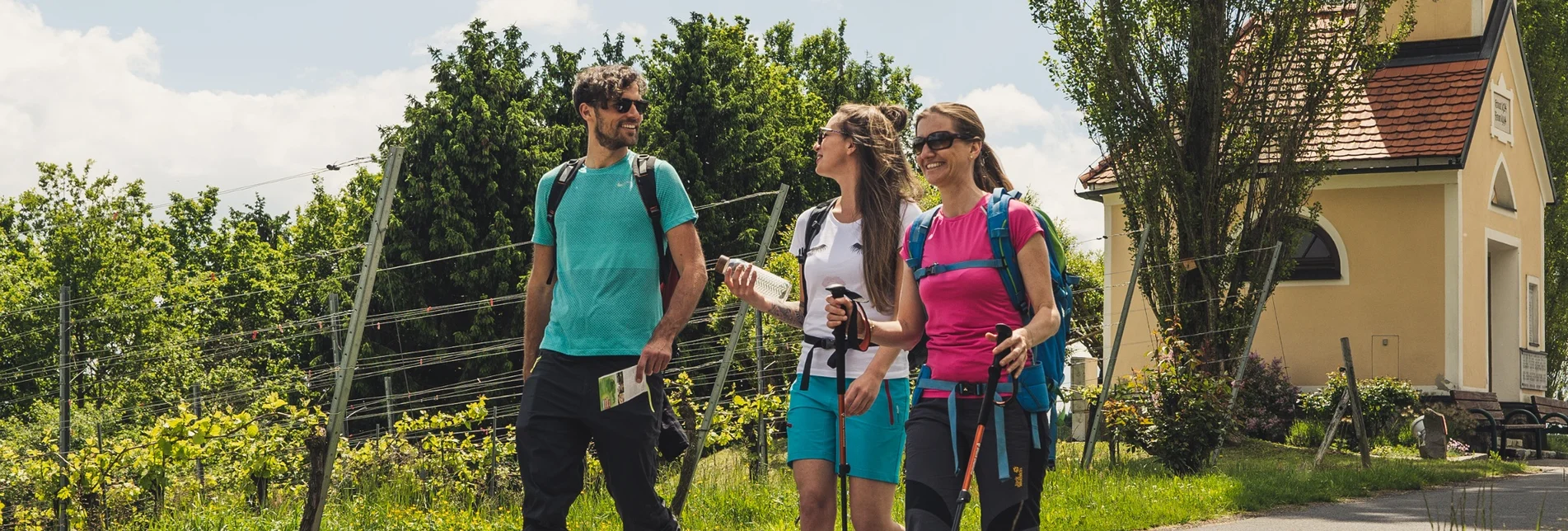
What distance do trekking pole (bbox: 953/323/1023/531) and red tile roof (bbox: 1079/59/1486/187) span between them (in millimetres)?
17515

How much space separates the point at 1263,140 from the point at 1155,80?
1558mm

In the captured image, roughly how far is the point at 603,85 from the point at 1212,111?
14.4 m

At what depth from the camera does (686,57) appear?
38438 millimetres

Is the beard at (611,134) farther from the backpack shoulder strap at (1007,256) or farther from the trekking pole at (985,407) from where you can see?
the trekking pole at (985,407)

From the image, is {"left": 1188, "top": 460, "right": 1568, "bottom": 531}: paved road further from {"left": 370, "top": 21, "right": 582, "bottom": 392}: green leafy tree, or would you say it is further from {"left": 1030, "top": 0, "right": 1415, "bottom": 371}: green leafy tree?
{"left": 370, "top": 21, "right": 582, "bottom": 392}: green leafy tree

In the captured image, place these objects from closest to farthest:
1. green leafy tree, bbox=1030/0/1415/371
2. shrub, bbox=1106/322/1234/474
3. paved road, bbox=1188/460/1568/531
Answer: paved road, bbox=1188/460/1568/531 → shrub, bbox=1106/322/1234/474 → green leafy tree, bbox=1030/0/1415/371

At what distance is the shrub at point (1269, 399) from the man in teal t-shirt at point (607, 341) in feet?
52.2

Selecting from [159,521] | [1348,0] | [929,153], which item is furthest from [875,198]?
[1348,0]

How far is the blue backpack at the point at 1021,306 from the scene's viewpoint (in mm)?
4457

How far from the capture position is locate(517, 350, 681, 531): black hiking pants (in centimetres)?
485

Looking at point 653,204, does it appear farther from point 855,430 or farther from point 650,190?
point 855,430

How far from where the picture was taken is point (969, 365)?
4461 mm

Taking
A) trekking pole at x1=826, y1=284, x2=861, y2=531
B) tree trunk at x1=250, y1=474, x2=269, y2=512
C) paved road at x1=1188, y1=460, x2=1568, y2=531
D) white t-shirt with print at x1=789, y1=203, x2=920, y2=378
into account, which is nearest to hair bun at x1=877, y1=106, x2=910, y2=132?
white t-shirt with print at x1=789, y1=203, x2=920, y2=378

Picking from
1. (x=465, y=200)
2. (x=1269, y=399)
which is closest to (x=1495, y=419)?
(x=1269, y=399)
